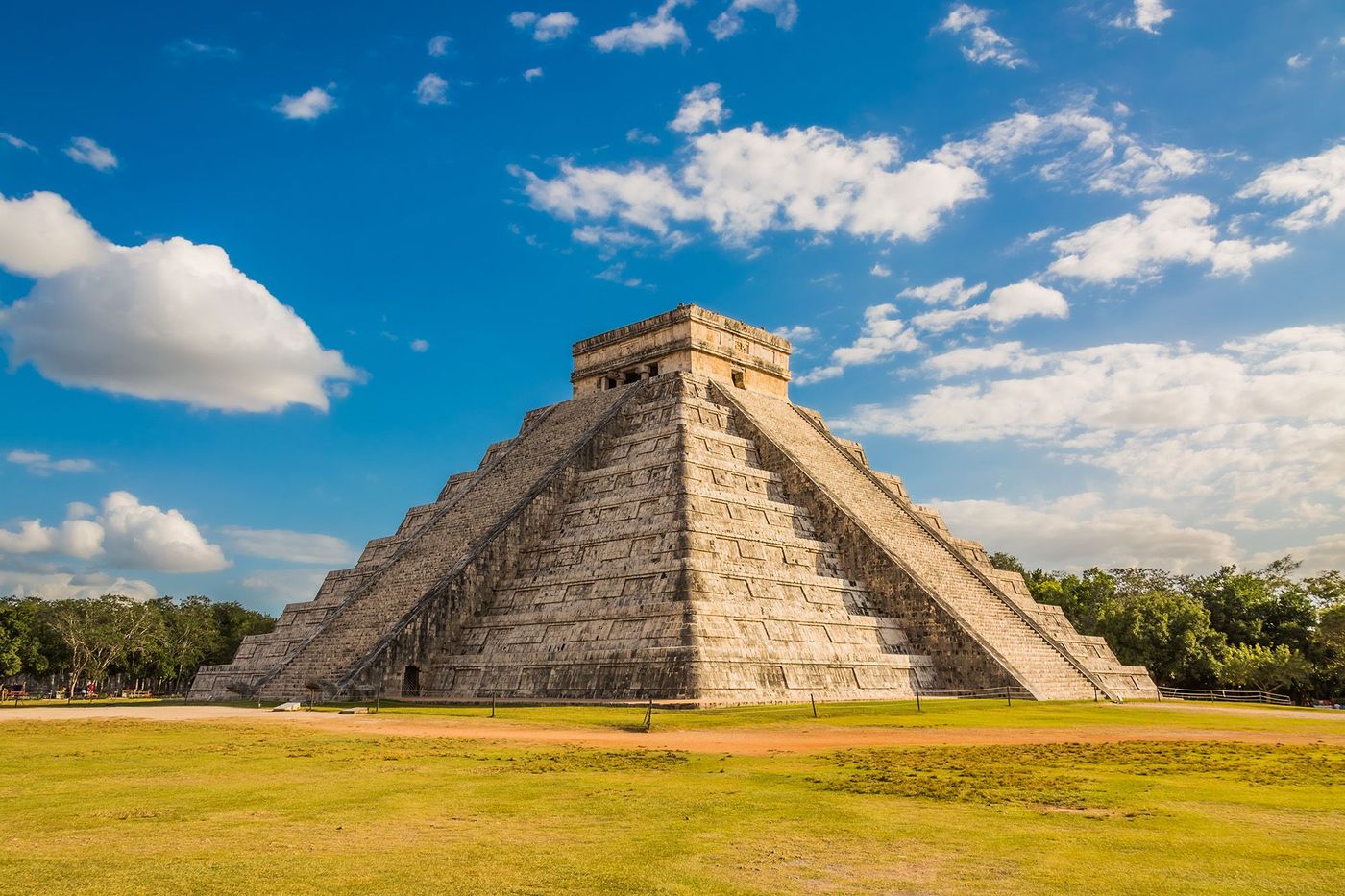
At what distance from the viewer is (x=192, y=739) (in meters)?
14.9

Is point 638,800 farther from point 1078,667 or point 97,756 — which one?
point 1078,667

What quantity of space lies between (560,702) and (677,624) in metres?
3.30

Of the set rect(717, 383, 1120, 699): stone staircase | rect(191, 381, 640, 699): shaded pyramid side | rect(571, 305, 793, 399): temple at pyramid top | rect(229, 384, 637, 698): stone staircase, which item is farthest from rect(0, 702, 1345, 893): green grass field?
rect(571, 305, 793, 399): temple at pyramid top

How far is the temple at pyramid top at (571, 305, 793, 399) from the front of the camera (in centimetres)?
3578

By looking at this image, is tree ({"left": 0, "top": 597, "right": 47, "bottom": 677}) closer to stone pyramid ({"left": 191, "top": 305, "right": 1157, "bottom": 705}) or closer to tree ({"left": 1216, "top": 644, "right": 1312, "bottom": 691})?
stone pyramid ({"left": 191, "top": 305, "right": 1157, "bottom": 705})

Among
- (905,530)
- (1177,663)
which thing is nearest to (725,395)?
(905,530)

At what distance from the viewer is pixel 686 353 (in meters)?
35.4

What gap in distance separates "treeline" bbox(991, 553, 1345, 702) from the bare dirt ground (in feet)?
64.8

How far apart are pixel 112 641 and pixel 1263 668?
57.7 metres

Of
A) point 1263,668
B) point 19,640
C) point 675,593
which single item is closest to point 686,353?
point 675,593

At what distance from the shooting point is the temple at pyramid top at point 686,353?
3578 cm

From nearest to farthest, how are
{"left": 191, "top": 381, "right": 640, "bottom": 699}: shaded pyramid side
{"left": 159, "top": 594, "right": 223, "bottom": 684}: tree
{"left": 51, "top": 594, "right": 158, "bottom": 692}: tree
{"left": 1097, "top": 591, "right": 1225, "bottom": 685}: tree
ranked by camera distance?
{"left": 191, "top": 381, "right": 640, "bottom": 699}: shaded pyramid side < {"left": 1097, "top": 591, "right": 1225, "bottom": 685}: tree < {"left": 51, "top": 594, "right": 158, "bottom": 692}: tree < {"left": 159, "top": 594, "right": 223, "bottom": 684}: tree

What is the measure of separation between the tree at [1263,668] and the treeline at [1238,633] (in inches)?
1.4

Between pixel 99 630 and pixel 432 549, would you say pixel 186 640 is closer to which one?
pixel 99 630
